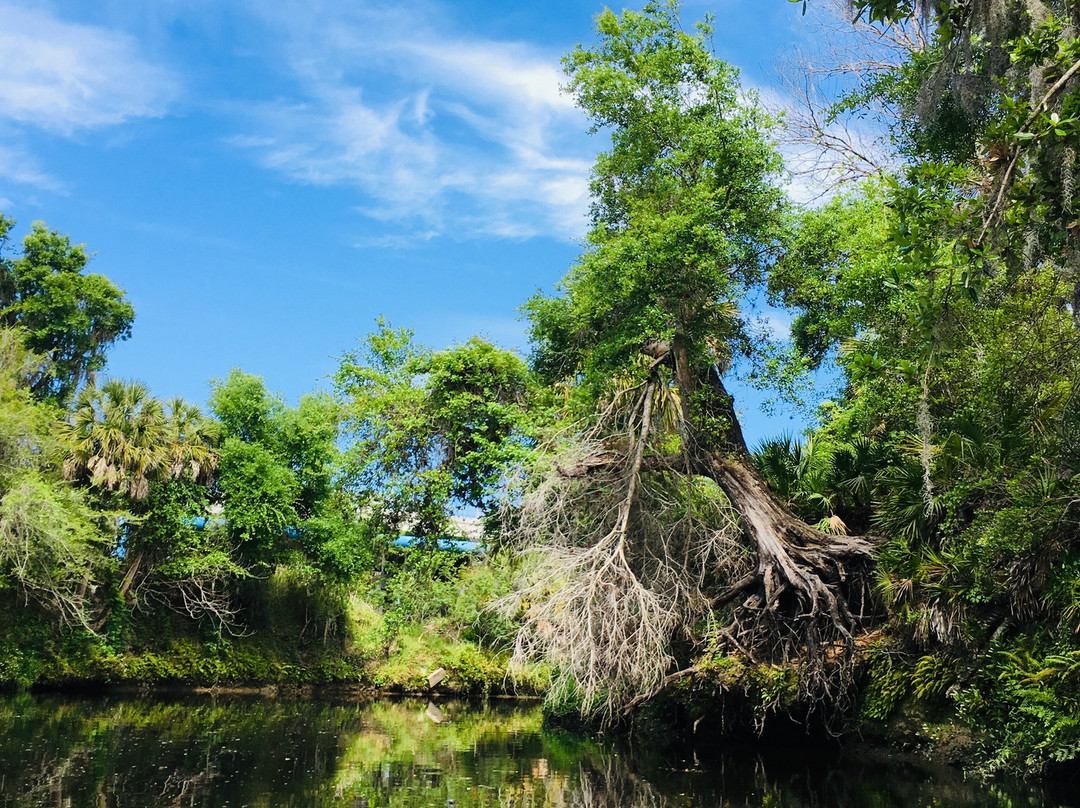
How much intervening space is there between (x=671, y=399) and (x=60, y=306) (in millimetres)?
Answer: 24626

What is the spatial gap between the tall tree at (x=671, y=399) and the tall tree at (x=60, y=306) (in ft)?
71.3

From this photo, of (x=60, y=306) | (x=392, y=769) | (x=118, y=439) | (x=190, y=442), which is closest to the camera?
(x=392, y=769)

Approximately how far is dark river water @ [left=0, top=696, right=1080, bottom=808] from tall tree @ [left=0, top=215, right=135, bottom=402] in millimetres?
17579

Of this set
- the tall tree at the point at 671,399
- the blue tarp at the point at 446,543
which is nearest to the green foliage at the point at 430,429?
the blue tarp at the point at 446,543

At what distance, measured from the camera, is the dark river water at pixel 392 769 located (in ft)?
27.1

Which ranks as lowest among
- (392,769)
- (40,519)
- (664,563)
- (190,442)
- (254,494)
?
(392,769)

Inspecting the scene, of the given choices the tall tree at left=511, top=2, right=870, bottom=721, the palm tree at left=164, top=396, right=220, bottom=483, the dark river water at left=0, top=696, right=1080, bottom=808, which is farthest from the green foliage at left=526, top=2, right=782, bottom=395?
the palm tree at left=164, top=396, right=220, bottom=483

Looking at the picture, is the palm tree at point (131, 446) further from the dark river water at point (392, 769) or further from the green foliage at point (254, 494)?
the dark river water at point (392, 769)

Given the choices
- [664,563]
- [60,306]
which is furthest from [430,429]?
[60,306]

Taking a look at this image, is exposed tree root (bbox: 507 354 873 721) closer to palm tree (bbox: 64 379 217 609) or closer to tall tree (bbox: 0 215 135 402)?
palm tree (bbox: 64 379 217 609)

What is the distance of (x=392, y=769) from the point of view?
10.1 m

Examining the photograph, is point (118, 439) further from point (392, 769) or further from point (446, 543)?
point (392, 769)

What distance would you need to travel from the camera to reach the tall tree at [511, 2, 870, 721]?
12914 millimetres

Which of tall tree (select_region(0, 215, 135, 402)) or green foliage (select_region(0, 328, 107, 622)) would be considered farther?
tall tree (select_region(0, 215, 135, 402))
